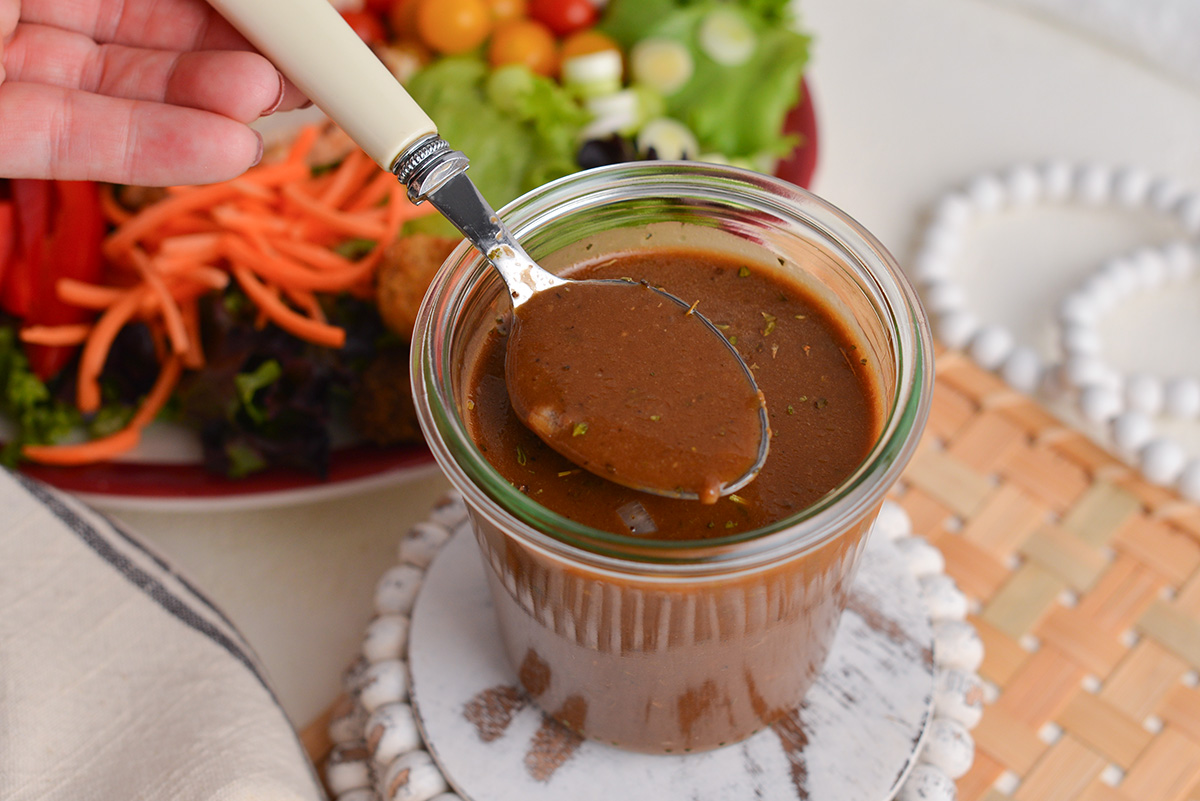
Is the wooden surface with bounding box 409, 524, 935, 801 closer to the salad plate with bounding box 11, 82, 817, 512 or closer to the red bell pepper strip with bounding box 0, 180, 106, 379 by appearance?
the salad plate with bounding box 11, 82, 817, 512

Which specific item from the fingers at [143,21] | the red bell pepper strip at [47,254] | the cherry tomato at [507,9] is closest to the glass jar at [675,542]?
the fingers at [143,21]

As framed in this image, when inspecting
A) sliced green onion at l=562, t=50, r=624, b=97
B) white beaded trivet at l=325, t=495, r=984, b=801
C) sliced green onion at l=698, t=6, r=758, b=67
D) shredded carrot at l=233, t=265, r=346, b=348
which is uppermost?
sliced green onion at l=698, t=6, r=758, b=67

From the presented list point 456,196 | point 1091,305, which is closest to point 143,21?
point 456,196

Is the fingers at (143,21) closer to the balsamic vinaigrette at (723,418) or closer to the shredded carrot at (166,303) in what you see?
the shredded carrot at (166,303)

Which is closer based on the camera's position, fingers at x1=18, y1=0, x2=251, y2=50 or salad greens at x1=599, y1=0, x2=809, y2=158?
fingers at x1=18, y1=0, x2=251, y2=50

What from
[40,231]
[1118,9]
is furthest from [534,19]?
[1118,9]

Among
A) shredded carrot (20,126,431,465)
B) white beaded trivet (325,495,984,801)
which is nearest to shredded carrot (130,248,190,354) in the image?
shredded carrot (20,126,431,465)
